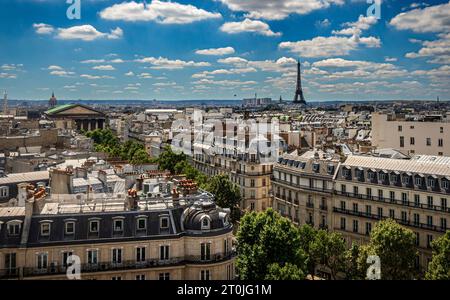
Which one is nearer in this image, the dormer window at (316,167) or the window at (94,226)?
the window at (94,226)

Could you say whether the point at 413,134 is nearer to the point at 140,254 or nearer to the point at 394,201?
the point at 394,201

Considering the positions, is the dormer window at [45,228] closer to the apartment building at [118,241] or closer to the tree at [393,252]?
the apartment building at [118,241]

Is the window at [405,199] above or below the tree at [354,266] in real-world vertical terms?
above

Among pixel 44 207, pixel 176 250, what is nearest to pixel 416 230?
pixel 176 250

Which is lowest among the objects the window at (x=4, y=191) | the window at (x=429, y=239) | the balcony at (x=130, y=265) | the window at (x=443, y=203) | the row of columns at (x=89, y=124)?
the window at (x=429, y=239)

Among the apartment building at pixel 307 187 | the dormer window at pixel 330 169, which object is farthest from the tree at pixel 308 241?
the dormer window at pixel 330 169
